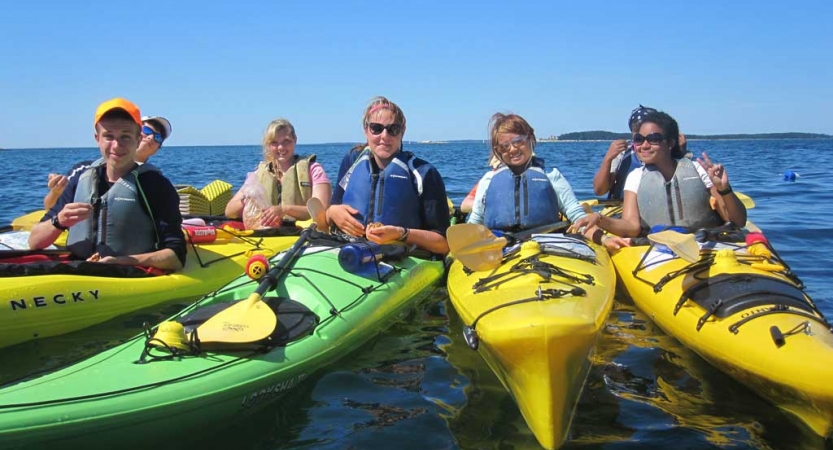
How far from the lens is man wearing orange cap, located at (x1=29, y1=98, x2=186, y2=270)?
14.9 feet

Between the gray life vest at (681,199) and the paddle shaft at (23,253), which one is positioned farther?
the gray life vest at (681,199)

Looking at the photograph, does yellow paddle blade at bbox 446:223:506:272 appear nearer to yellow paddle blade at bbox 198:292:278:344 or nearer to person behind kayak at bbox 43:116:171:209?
yellow paddle blade at bbox 198:292:278:344

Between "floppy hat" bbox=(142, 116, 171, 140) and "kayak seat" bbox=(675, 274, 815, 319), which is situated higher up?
"floppy hat" bbox=(142, 116, 171, 140)

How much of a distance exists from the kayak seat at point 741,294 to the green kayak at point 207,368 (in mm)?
1936

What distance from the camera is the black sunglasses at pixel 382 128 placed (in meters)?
5.07

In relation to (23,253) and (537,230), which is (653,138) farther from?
(23,253)

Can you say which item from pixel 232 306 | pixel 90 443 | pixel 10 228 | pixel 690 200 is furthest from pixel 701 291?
pixel 10 228

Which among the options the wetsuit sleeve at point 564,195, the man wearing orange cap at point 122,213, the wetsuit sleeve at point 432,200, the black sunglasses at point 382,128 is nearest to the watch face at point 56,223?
the man wearing orange cap at point 122,213

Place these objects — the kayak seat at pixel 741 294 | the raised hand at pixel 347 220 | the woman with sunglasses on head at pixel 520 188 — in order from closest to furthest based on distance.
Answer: the kayak seat at pixel 741 294 < the raised hand at pixel 347 220 < the woman with sunglasses on head at pixel 520 188

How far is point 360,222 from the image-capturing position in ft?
17.1

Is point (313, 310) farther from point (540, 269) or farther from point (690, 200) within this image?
point (690, 200)

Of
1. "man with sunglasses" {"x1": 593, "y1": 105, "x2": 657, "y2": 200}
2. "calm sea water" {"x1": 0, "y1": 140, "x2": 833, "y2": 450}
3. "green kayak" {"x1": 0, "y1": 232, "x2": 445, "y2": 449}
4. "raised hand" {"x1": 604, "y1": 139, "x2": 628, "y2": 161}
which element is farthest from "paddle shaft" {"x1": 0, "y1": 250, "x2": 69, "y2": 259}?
"raised hand" {"x1": 604, "y1": 139, "x2": 628, "y2": 161}

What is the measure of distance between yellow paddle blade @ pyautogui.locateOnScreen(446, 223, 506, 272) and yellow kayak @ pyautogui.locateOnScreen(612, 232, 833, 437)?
108 centimetres

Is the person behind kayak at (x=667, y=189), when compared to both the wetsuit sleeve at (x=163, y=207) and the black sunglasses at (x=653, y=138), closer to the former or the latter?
the black sunglasses at (x=653, y=138)
